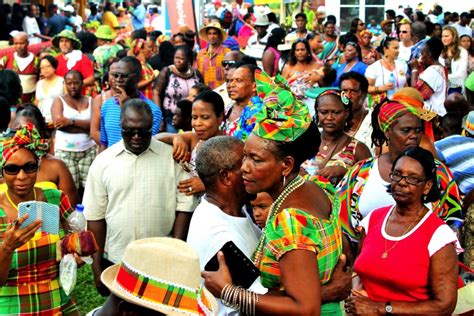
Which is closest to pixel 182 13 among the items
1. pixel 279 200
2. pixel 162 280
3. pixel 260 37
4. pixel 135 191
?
pixel 260 37

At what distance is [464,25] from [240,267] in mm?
16171

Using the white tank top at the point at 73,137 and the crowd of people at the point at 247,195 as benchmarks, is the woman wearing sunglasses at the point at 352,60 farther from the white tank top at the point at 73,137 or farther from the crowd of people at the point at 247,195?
the white tank top at the point at 73,137

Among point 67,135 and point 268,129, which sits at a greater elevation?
point 268,129

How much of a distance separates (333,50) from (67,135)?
6.83 metres

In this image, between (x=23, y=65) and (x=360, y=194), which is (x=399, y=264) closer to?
(x=360, y=194)

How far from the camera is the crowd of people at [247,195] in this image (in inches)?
129

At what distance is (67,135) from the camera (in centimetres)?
866

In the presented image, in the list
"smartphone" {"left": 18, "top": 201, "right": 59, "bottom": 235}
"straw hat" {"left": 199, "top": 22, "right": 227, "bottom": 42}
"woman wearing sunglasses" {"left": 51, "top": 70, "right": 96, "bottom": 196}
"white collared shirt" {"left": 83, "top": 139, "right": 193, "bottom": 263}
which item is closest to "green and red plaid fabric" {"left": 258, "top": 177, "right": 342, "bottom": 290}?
"smartphone" {"left": 18, "top": 201, "right": 59, "bottom": 235}

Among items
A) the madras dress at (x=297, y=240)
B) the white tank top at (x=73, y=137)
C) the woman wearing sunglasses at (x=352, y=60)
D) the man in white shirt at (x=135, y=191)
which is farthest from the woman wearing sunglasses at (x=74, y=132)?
the madras dress at (x=297, y=240)

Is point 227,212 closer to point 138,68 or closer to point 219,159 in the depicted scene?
point 219,159

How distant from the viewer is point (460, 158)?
5938 millimetres

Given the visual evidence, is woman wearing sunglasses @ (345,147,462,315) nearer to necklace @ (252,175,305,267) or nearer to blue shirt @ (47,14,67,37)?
necklace @ (252,175,305,267)

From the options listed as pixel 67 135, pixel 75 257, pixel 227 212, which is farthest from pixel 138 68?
pixel 227 212

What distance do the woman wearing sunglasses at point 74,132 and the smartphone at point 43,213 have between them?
13.5 ft
